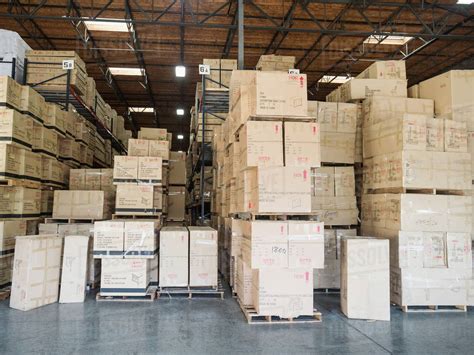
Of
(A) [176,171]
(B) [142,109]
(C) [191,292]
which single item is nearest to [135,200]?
(C) [191,292]

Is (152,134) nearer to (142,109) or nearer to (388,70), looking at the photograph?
(388,70)

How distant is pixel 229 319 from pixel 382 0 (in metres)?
8.63

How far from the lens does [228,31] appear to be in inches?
443

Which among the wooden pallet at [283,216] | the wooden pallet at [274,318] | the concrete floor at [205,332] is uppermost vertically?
the wooden pallet at [283,216]

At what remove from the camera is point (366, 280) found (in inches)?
186

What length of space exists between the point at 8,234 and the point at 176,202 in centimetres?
512

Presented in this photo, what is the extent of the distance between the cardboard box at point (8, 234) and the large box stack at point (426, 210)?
5.46m

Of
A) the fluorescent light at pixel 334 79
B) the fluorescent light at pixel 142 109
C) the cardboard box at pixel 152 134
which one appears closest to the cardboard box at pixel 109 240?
the cardboard box at pixel 152 134

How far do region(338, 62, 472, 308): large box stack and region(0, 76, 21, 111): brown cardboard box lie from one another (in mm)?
5626

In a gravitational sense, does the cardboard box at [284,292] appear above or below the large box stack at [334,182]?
below

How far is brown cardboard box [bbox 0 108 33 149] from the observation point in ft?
19.4

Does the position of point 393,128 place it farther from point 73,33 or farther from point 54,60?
point 73,33

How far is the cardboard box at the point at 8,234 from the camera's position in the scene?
5805 millimetres

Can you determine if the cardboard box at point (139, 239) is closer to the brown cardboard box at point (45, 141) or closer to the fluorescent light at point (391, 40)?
the brown cardboard box at point (45, 141)
